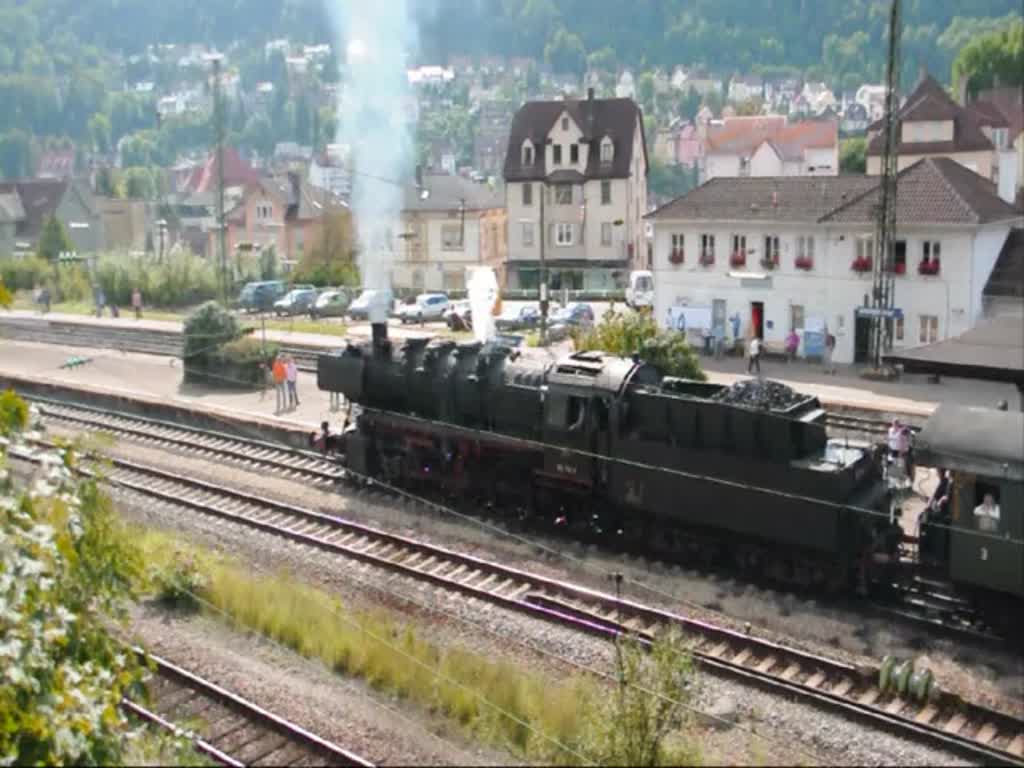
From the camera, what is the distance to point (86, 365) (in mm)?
39781

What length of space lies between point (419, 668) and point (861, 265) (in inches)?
974

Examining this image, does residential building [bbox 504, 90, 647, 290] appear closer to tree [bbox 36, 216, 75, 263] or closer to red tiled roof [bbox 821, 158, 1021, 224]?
red tiled roof [bbox 821, 158, 1021, 224]

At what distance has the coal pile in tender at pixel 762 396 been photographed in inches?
679

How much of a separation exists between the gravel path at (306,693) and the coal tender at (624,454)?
5879mm

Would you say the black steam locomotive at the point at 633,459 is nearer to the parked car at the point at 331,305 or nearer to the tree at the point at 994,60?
the parked car at the point at 331,305

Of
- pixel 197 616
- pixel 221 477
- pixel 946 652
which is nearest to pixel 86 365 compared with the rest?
pixel 221 477

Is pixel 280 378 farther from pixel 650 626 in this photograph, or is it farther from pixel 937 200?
pixel 937 200

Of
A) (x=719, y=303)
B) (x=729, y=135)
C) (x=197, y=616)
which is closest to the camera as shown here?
(x=197, y=616)

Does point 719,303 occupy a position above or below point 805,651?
above

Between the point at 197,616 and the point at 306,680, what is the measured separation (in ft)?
9.18

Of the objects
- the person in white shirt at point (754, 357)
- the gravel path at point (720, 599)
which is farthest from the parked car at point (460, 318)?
the gravel path at point (720, 599)

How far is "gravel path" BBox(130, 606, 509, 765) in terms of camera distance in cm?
1253

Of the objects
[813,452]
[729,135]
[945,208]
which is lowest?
[813,452]

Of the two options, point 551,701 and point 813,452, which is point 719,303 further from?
point 551,701
